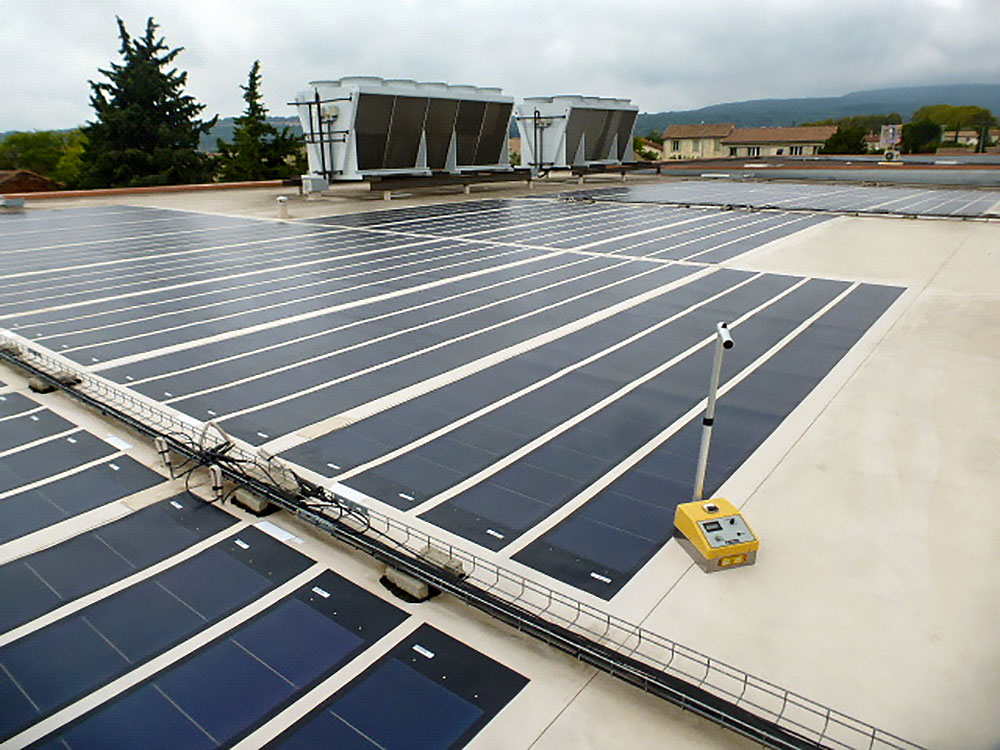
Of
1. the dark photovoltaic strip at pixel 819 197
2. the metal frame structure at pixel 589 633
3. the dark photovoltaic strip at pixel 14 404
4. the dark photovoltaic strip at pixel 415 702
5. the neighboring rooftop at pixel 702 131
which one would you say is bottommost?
the dark photovoltaic strip at pixel 415 702

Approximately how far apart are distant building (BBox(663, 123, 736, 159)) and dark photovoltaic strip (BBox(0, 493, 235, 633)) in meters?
116

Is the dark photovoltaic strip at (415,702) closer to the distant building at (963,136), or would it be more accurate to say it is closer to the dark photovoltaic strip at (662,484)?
the dark photovoltaic strip at (662,484)

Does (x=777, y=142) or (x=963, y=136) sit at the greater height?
(x=963, y=136)

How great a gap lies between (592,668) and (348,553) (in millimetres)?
3039

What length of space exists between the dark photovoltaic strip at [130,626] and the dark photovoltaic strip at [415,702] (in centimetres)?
173

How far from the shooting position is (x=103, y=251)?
2491 centimetres

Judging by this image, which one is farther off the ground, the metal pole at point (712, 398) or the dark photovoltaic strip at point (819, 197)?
the dark photovoltaic strip at point (819, 197)

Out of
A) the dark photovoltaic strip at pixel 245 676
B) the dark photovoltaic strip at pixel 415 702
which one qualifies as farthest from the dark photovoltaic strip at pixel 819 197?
the dark photovoltaic strip at pixel 245 676

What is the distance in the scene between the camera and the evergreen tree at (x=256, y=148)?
205 ft

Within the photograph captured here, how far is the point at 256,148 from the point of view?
62.2m

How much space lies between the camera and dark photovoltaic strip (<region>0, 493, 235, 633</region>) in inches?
269

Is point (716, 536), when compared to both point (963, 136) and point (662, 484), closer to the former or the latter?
point (662, 484)

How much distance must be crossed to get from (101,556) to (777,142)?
114145mm

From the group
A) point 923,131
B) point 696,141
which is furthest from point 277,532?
point 696,141
